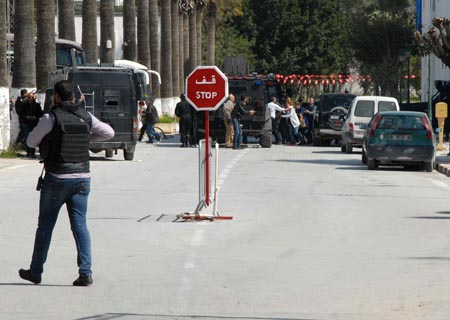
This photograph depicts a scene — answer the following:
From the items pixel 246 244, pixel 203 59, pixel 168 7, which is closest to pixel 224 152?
pixel 246 244

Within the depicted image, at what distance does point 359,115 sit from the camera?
133 feet

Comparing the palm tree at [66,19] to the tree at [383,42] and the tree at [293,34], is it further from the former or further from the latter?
the tree at [293,34]

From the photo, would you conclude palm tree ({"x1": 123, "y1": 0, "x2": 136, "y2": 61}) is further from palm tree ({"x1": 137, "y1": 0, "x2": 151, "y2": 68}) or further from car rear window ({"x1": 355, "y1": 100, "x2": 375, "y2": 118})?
car rear window ({"x1": 355, "y1": 100, "x2": 375, "y2": 118})

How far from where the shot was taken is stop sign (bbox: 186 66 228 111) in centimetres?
1870

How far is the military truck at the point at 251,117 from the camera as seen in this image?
1725 inches

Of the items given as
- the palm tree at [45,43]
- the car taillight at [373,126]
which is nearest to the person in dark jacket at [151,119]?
the palm tree at [45,43]

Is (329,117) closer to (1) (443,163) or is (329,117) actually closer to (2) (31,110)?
(1) (443,163)

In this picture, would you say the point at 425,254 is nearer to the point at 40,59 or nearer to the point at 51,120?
the point at 51,120

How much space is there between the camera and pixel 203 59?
370 ft

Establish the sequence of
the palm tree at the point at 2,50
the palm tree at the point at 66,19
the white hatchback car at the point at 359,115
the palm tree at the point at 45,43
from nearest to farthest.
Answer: the palm tree at the point at 2,50, the white hatchback car at the point at 359,115, the palm tree at the point at 45,43, the palm tree at the point at 66,19

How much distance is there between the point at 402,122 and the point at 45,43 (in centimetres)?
1325

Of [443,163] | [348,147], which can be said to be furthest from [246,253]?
[348,147]

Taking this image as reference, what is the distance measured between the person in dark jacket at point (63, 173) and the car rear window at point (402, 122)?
68.7ft

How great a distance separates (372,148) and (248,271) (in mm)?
19446
